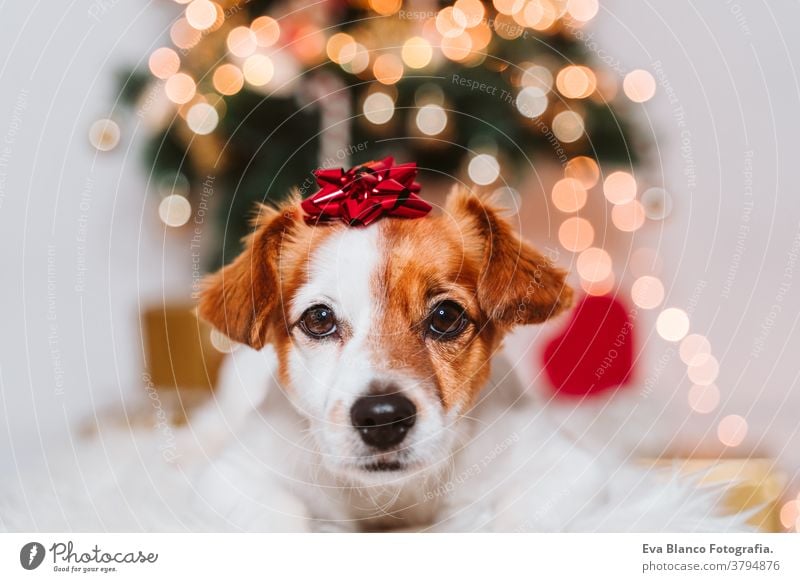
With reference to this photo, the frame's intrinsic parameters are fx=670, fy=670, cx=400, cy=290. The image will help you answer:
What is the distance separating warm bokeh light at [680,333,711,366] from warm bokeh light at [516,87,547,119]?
0.34 metres

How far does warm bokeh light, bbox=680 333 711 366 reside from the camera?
85cm

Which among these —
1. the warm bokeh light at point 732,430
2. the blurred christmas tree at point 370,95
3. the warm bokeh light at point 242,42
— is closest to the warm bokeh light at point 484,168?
the blurred christmas tree at point 370,95

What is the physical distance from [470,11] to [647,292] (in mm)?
410

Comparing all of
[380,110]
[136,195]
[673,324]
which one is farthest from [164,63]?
[673,324]

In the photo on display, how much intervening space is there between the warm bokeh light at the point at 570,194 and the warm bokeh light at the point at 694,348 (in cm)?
22

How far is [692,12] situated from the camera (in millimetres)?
834

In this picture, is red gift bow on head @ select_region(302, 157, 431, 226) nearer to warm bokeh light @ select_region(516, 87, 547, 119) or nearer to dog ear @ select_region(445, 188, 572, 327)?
dog ear @ select_region(445, 188, 572, 327)

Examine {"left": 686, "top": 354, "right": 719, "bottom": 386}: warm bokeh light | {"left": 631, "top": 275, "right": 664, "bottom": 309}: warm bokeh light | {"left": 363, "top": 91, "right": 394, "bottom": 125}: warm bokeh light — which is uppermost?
{"left": 363, "top": 91, "right": 394, "bottom": 125}: warm bokeh light

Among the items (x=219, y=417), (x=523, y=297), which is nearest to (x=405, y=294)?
(x=523, y=297)

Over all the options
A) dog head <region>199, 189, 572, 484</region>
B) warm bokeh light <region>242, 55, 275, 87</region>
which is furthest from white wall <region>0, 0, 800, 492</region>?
dog head <region>199, 189, 572, 484</region>

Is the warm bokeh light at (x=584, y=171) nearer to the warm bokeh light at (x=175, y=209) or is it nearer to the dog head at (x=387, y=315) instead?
the dog head at (x=387, y=315)
